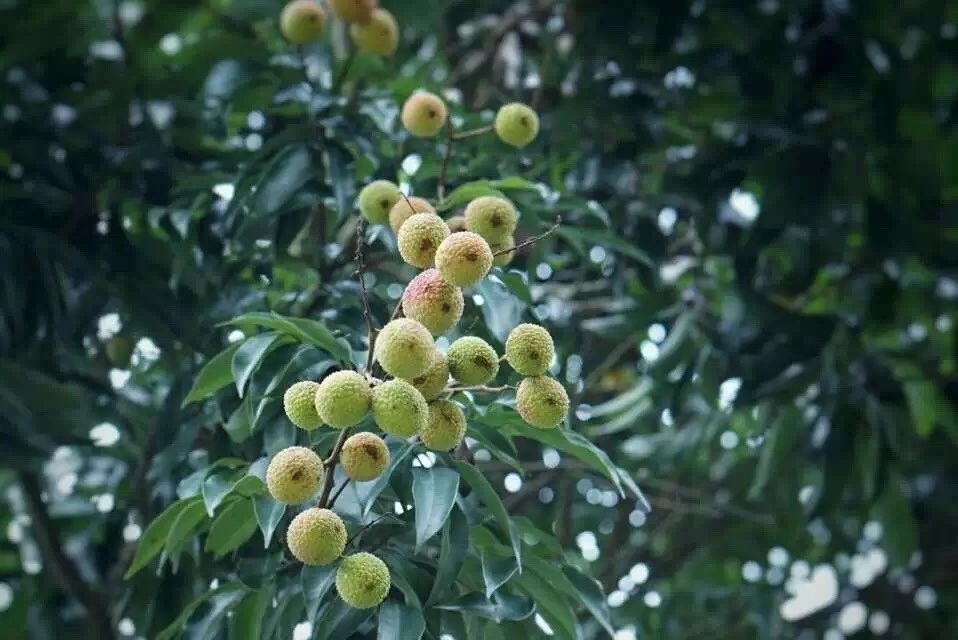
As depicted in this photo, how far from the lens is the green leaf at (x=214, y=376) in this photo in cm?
123

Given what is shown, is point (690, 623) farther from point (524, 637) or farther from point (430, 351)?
point (430, 351)

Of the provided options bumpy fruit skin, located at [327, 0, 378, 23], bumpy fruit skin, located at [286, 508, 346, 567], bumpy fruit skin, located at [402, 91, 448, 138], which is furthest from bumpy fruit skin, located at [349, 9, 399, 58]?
bumpy fruit skin, located at [286, 508, 346, 567]

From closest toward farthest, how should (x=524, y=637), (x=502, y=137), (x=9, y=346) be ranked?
(x=524, y=637), (x=502, y=137), (x=9, y=346)

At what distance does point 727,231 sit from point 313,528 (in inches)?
48.3

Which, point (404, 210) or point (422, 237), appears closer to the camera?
point (422, 237)

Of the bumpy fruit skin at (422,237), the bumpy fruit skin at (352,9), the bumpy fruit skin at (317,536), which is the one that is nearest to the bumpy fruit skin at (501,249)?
the bumpy fruit skin at (422,237)

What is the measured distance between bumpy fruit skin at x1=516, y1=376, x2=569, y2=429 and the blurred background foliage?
0.74 feet

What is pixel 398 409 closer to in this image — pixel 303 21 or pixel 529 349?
pixel 529 349

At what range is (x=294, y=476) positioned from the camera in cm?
105

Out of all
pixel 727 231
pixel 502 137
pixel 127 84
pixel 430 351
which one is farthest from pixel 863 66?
pixel 430 351

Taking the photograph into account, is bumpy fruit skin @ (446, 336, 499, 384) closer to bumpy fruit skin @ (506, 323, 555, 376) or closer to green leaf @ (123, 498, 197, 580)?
bumpy fruit skin @ (506, 323, 555, 376)

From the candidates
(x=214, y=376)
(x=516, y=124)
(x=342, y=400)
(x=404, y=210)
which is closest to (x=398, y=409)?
(x=342, y=400)

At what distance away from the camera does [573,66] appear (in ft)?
7.34

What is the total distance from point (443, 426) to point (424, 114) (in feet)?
1.87
